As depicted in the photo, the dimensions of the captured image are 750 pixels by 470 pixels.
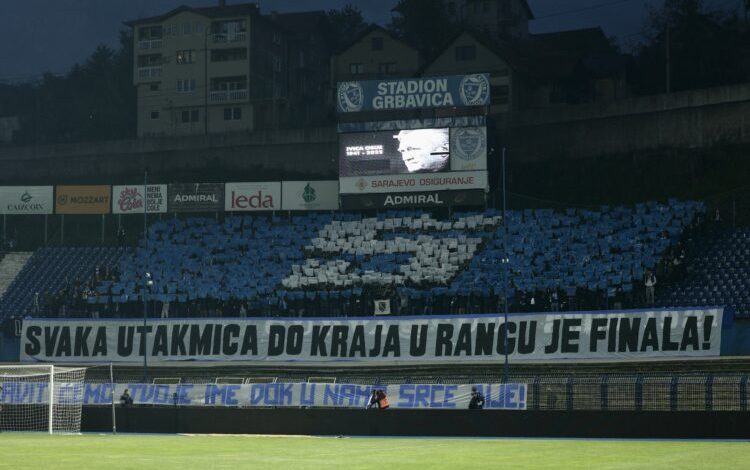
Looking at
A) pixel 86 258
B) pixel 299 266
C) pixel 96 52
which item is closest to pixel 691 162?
pixel 299 266

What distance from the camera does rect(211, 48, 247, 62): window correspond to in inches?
4218

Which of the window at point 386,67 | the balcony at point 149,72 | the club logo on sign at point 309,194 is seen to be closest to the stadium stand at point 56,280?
the club logo on sign at point 309,194

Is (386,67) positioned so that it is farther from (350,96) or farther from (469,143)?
(469,143)

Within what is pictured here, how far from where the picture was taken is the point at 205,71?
106m

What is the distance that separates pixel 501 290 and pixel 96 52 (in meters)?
88.1

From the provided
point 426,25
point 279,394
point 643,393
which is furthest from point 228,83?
point 643,393

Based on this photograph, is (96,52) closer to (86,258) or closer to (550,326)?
(86,258)

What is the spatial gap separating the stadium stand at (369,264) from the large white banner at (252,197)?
79 centimetres

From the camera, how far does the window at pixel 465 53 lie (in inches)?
3574

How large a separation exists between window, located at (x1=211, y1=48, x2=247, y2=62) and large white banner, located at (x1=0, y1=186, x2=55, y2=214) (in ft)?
120

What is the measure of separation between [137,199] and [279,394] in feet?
105

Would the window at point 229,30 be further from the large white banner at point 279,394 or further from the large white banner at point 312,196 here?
the large white banner at point 279,394

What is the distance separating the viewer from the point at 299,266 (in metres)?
62.6

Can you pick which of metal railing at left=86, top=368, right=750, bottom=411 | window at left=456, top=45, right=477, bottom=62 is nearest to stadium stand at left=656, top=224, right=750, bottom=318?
metal railing at left=86, top=368, right=750, bottom=411
